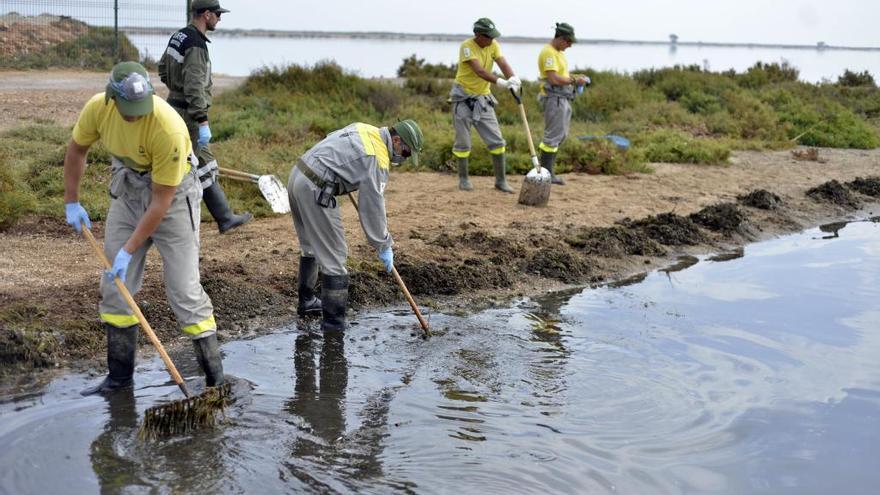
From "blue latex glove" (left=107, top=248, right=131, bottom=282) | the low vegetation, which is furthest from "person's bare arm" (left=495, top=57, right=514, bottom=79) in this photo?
"blue latex glove" (left=107, top=248, right=131, bottom=282)

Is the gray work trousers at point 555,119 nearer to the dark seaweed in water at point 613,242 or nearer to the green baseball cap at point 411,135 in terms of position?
the dark seaweed in water at point 613,242

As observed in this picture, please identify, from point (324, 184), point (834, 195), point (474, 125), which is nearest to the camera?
point (324, 184)

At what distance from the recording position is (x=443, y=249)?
9.42m

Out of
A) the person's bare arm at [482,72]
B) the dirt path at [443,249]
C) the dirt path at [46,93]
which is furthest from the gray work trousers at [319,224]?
the dirt path at [46,93]

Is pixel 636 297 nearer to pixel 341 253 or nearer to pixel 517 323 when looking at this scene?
pixel 517 323

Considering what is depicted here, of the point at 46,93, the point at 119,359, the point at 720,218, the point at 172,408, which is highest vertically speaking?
the point at 46,93

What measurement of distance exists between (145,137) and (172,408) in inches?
57.1

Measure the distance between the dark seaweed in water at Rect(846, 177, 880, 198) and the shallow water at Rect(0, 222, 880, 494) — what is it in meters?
6.04

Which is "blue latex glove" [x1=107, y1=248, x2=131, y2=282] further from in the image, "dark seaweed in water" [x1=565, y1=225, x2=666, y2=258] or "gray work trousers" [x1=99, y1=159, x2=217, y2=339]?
"dark seaweed in water" [x1=565, y1=225, x2=666, y2=258]

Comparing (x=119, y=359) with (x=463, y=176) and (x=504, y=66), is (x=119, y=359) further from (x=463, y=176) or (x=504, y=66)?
(x=504, y=66)

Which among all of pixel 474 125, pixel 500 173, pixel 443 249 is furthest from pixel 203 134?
pixel 500 173

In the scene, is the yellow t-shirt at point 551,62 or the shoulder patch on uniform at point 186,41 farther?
the yellow t-shirt at point 551,62

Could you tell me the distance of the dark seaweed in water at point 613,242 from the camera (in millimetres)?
10102

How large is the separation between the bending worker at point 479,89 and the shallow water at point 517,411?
343cm
